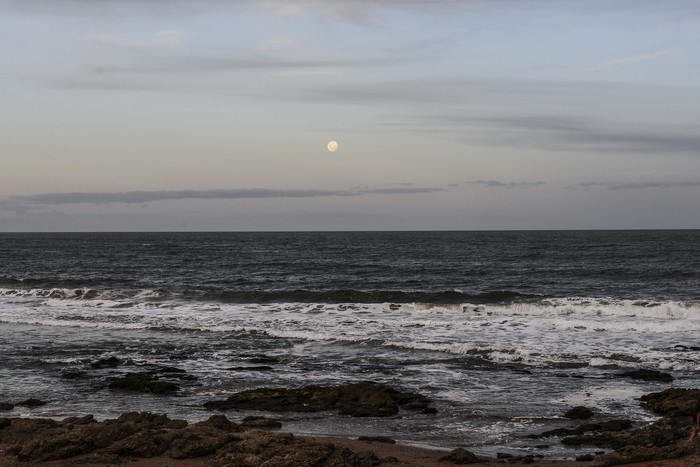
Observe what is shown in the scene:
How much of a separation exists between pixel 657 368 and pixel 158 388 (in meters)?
15.9

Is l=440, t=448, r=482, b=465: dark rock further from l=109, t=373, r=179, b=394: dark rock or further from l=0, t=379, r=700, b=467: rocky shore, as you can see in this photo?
l=109, t=373, r=179, b=394: dark rock

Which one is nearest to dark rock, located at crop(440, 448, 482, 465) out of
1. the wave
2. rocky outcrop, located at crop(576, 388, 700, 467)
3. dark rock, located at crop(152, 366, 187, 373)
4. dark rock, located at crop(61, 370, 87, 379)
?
rocky outcrop, located at crop(576, 388, 700, 467)

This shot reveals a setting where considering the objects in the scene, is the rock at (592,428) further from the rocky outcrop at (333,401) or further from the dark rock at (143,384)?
the dark rock at (143,384)

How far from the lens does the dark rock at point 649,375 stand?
22.8m

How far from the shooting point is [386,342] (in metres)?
30.2

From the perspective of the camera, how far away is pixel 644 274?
5919 cm

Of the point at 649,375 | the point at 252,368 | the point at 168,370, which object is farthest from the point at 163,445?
the point at 649,375

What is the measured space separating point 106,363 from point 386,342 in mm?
10766

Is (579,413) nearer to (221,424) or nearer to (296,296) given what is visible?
(221,424)

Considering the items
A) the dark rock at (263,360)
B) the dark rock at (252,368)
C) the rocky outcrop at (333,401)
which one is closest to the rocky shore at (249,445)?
the rocky outcrop at (333,401)

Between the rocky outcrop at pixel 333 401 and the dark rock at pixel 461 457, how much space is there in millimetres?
4293

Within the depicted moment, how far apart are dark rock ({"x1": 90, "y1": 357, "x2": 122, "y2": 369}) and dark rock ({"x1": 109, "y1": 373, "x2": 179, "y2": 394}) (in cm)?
295

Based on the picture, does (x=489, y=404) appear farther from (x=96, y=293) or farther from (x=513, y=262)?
(x=513, y=262)

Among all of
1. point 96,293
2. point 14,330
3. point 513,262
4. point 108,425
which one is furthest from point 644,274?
point 108,425
